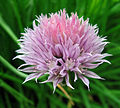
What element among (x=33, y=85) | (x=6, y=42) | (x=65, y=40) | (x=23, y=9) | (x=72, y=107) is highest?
(x=23, y=9)

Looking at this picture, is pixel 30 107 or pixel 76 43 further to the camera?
pixel 30 107

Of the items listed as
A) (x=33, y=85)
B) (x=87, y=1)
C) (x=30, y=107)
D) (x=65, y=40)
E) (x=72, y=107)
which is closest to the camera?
(x=65, y=40)

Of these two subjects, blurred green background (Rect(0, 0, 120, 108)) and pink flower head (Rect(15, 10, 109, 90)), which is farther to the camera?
blurred green background (Rect(0, 0, 120, 108))

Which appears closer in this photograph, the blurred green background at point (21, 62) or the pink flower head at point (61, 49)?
the pink flower head at point (61, 49)

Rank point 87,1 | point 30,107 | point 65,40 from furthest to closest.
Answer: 1. point 30,107
2. point 87,1
3. point 65,40

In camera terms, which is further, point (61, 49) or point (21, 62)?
point (21, 62)

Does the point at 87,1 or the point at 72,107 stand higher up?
the point at 87,1

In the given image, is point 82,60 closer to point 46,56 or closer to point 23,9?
point 46,56

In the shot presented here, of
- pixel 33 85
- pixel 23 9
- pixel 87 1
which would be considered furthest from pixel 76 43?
pixel 23 9
